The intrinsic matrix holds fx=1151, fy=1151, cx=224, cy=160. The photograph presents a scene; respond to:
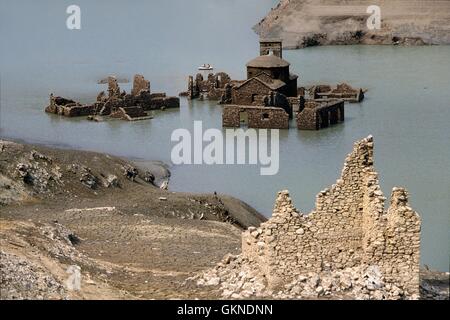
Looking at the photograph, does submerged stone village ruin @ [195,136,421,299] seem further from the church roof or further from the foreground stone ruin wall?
the church roof

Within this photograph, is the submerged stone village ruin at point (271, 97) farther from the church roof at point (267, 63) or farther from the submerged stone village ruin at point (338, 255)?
the submerged stone village ruin at point (338, 255)

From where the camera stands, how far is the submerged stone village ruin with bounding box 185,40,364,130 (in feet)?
130

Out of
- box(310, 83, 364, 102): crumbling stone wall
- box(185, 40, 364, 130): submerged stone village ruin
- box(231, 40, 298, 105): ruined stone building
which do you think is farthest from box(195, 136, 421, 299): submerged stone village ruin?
box(310, 83, 364, 102): crumbling stone wall

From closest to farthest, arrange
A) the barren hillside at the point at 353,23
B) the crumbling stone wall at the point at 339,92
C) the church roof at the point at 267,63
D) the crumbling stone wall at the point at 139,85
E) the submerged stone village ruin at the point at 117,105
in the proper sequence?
1. the submerged stone village ruin at the point at 117,105
2. the church roof at the point at 267,63
3. the crumbling stone wall at the point at 339,92
4. the crumbling stone wall at the point at 139,85
5. the barren hillside at the point at 353,23

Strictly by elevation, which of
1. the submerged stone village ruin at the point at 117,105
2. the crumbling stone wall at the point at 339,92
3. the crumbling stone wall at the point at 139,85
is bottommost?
the submerged stone village ruin at the point at 117,105

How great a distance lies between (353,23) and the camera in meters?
80.1

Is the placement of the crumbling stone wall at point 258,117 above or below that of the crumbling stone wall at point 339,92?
below

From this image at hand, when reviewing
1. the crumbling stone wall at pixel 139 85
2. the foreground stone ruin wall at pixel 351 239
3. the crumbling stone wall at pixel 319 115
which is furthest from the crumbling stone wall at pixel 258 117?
the foreground stone ruin wall at pixel 351 239

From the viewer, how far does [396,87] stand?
159ft

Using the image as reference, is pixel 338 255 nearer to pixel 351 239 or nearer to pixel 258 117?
pixel 351 239

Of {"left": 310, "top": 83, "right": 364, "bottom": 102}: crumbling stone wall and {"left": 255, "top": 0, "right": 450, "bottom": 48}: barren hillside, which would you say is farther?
{"left": 255, "top": 0, "right": 450, "bottom": 48}: barren hillside

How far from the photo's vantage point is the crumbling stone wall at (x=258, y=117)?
130 feet

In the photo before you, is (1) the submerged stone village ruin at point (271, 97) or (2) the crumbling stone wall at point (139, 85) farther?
(2) the crumbling stone wall at point (139, 85)

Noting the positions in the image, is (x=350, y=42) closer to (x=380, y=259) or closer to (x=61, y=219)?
(x=61, y=219)
